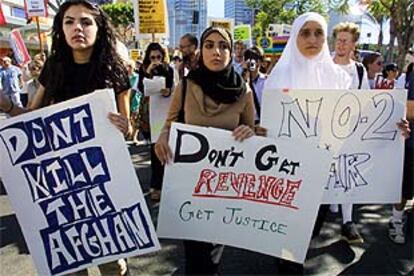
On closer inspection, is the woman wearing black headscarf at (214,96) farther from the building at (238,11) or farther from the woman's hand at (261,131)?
the building at (238,11)

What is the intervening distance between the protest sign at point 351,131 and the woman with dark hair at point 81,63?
36.6 inches

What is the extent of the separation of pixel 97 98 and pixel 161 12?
597 centimetres

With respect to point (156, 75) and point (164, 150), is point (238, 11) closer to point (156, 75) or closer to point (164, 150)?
point (156, 75)

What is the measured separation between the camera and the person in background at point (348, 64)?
3.66 metres

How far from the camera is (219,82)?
2379mm

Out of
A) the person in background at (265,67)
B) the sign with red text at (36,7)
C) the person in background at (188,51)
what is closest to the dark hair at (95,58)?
the person in background at (188,51)

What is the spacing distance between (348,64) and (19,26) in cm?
2904

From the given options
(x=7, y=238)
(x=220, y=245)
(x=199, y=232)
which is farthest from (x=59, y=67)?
(x=7, y=238)

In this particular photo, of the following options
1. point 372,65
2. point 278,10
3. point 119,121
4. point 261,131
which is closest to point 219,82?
point 261,131

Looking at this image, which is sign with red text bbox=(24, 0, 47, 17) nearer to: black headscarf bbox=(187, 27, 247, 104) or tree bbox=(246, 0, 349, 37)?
black headscarf bbox=(187, 27, 247, 104)

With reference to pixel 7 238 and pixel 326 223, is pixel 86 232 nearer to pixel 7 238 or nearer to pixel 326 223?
pixel 7 238

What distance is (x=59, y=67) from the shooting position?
224cm

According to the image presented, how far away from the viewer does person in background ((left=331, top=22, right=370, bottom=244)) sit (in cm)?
366

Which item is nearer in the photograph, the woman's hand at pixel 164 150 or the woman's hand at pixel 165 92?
the woman's hand at pixel 164 150
